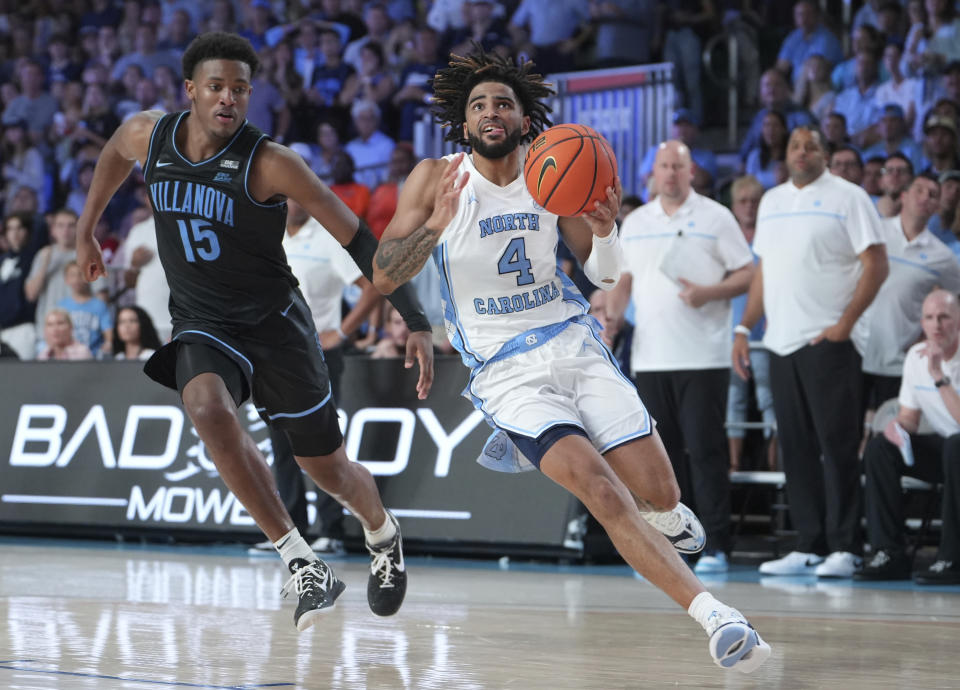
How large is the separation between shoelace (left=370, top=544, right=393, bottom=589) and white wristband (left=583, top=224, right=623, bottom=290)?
1511 millimetres

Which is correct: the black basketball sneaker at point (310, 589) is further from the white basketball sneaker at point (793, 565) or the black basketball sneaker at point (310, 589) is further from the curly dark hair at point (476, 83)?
the white basketball sneaker at point (793, 565)

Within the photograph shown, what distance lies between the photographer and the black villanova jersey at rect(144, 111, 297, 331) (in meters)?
5.45

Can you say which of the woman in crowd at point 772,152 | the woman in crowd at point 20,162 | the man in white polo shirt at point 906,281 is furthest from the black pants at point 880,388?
the woman in crowd at point 20,162

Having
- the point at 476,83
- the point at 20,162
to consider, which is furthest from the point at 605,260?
the point at 20,162

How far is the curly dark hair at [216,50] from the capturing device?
18.0ft

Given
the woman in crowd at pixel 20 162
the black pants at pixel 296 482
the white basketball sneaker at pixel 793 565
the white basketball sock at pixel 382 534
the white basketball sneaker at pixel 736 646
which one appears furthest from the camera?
the woman in crowd at pixel 20 162

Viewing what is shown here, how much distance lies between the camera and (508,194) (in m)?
5.34

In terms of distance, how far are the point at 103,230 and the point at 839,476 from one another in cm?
905

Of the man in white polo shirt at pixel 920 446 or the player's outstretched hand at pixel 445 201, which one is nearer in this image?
the player's outstretched hand at pixel 445 201

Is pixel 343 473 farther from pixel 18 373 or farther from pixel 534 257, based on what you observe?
pixel 18 373

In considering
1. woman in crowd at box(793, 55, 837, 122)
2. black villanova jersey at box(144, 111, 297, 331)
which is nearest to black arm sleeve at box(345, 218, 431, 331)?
black villanova jersey at box(144, 111, 297, 331)

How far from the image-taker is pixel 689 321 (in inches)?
325

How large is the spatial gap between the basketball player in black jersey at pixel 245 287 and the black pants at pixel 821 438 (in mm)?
3255

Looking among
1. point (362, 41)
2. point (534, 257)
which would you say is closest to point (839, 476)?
point (534, 257)
